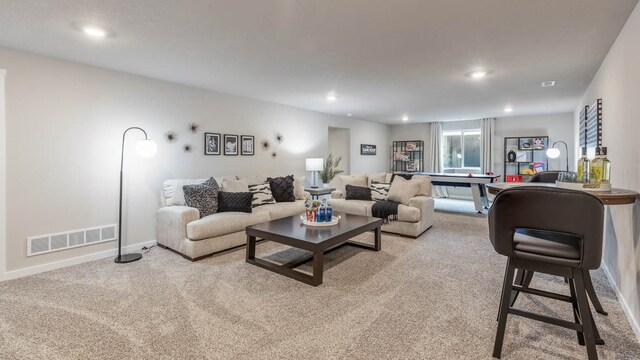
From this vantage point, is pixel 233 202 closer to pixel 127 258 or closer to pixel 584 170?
pixel 127 258

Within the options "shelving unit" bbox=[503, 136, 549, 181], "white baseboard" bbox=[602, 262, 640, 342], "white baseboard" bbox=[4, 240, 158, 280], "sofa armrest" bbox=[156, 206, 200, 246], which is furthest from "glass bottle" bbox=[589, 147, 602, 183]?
"shelving unit" bbox=[503, 136, 549, 181]

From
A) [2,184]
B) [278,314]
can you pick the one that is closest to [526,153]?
→ [278,314]

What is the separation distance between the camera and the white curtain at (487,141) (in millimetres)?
8023

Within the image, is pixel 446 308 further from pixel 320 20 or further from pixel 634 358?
pixel 320 20

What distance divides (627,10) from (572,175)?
1244 millimetres

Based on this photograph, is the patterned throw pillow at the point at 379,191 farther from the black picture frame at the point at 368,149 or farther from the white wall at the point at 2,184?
the white wall at the point at 2,184

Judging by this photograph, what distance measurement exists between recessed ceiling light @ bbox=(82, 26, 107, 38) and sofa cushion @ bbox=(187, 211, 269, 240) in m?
1.99

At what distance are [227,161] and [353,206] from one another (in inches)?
87.0

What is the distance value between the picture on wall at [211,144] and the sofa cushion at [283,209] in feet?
4.03

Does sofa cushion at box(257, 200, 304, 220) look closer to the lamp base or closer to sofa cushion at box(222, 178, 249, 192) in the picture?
sofa cushion at box(222, 178, 249, 192)

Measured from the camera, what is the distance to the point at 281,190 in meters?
5.05

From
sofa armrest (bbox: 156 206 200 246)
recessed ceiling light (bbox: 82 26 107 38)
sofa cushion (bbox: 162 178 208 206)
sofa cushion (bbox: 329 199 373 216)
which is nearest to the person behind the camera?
recessed ceiling light (bbox: 82 26 107 38)

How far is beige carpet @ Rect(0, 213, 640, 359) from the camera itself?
186 centimetres

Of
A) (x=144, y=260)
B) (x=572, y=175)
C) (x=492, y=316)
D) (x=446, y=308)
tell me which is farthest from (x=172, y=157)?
(x=572, y=175)
